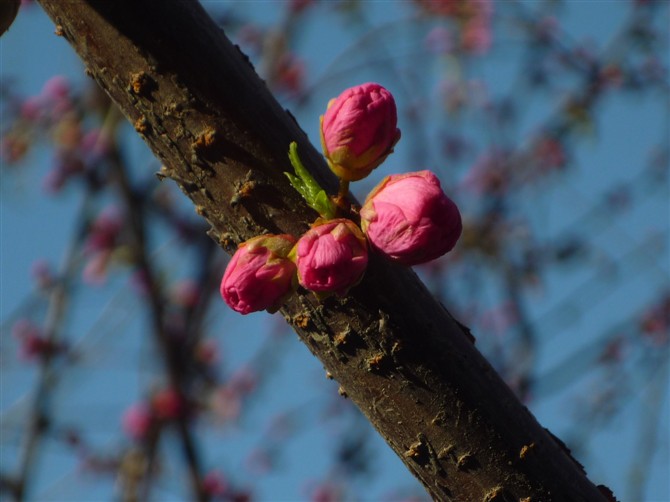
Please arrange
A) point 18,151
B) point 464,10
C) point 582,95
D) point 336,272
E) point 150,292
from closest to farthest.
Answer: point 336,272 → point 150,292 → point 18,151 → point 582,95 → point 464,10

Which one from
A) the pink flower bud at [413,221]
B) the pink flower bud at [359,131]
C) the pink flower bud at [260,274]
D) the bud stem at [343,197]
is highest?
the pink flower bud at [359,131]

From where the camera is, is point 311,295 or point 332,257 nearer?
point 332,257

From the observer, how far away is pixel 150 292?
3.60 metres

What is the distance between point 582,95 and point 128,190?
3.49m

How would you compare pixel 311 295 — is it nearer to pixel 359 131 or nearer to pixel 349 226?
pixel 349 226

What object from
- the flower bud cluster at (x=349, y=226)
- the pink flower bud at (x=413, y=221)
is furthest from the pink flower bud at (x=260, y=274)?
the pink flower bud at (x=413, y=221)

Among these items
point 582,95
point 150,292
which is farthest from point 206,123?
point 582,95

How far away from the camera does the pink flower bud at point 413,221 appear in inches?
38.4

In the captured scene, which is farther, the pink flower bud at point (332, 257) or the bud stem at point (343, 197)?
the bud stem at point (343, 197)

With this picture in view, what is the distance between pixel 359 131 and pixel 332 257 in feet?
0.69

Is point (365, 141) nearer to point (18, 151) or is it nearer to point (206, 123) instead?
point (206, 123)

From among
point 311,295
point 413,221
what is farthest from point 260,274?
point 413,221

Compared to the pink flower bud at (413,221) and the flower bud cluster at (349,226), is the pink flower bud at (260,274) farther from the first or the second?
the pink flower bud at (413,221)

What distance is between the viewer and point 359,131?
106 cm
